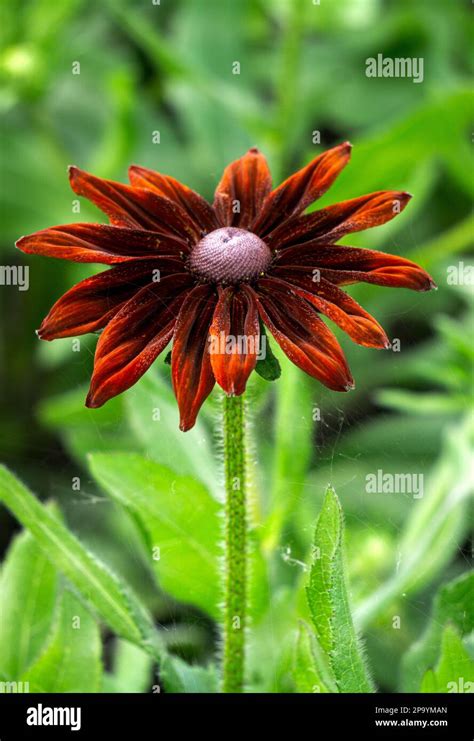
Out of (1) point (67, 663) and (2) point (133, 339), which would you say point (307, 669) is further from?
(2) point (133, 339)

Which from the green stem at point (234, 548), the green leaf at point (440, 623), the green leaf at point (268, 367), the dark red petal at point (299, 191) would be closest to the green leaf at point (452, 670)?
the green leaf at point (440, 623)

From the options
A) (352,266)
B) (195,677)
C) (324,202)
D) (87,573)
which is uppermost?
(324,202)

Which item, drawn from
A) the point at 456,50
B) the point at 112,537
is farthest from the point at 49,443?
the point at 456,50


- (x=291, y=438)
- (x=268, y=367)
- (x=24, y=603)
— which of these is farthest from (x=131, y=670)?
(x=268, y=367)

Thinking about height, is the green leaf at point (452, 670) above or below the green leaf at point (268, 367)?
below

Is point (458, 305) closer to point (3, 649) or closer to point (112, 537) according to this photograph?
point (112, 537)

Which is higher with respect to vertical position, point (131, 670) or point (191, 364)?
point (191, 364)

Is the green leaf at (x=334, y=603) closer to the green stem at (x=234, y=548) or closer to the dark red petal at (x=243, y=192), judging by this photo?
the green stem at (x=234, y=548)
